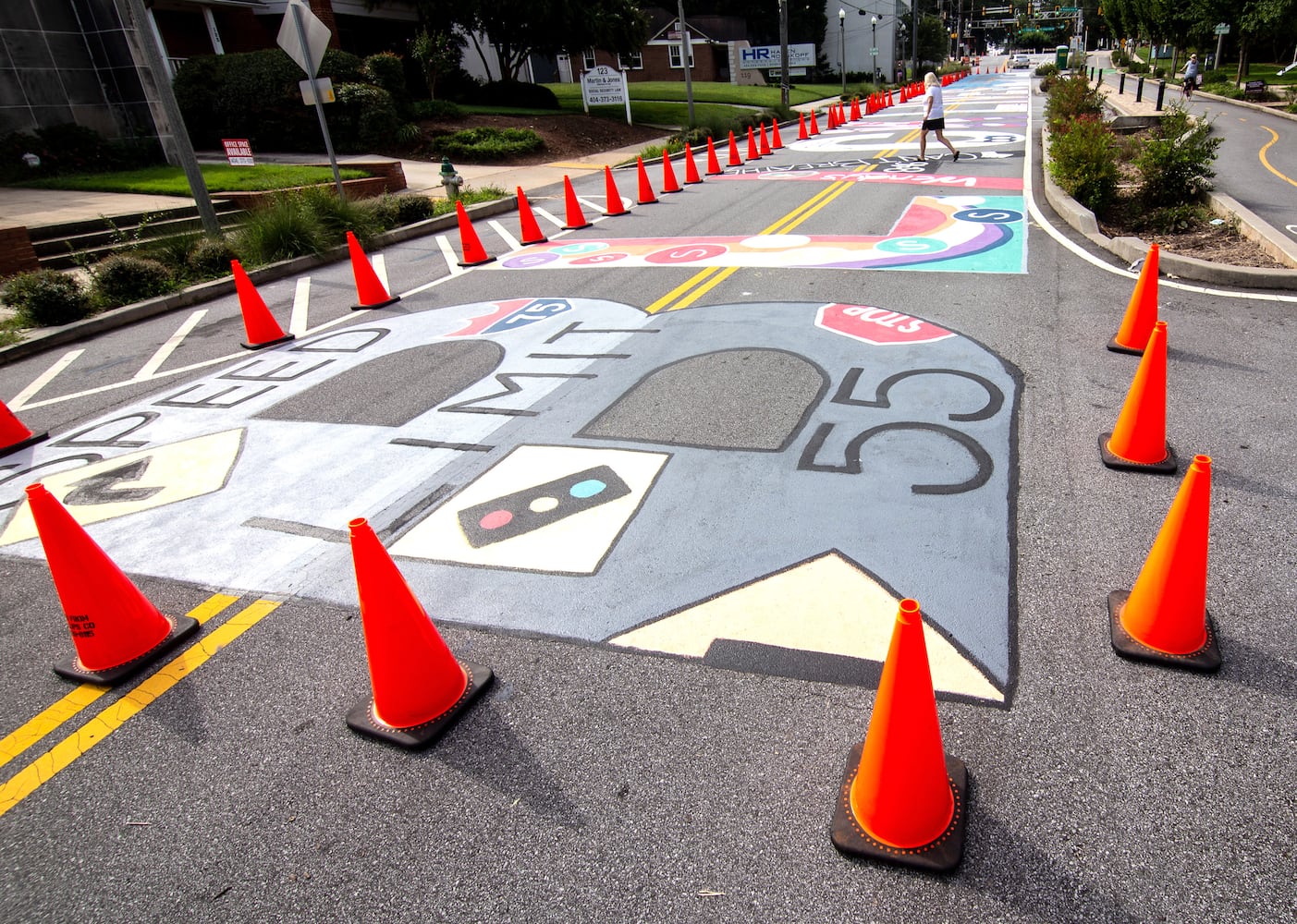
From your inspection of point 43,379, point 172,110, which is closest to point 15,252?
point 172,110

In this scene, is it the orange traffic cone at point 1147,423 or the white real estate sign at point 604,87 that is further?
the white real estate sign at point 604,87

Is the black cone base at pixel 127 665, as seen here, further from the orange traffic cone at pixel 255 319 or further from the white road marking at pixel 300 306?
the white road marking at pixel 300 306

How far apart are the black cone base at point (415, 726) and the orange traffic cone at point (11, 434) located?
4.74 m

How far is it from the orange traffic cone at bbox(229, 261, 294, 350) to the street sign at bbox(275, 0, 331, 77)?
17.6 feet

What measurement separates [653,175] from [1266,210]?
11.9 m

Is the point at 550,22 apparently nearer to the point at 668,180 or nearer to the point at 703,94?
the point at 668,180

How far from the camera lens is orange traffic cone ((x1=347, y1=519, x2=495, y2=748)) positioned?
2.78 m

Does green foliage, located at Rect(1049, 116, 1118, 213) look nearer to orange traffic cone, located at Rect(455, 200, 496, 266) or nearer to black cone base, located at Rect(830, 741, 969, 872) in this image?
orange traffic cone, located at Rect(455, 200, 496, 266)

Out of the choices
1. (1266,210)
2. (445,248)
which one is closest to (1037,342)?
(1266,210)

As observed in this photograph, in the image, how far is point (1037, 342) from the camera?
6.18 meters

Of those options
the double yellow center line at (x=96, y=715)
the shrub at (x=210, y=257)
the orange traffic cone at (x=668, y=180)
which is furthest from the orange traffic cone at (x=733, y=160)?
the double yellow center line at (x=96, y=715)

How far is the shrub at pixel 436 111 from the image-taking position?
78.7 feet

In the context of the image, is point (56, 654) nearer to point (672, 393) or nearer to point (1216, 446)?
point (672, 393)

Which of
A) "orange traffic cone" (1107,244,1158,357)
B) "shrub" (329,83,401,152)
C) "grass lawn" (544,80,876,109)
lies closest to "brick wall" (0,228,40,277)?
"shrub" (329,83,401,152)
